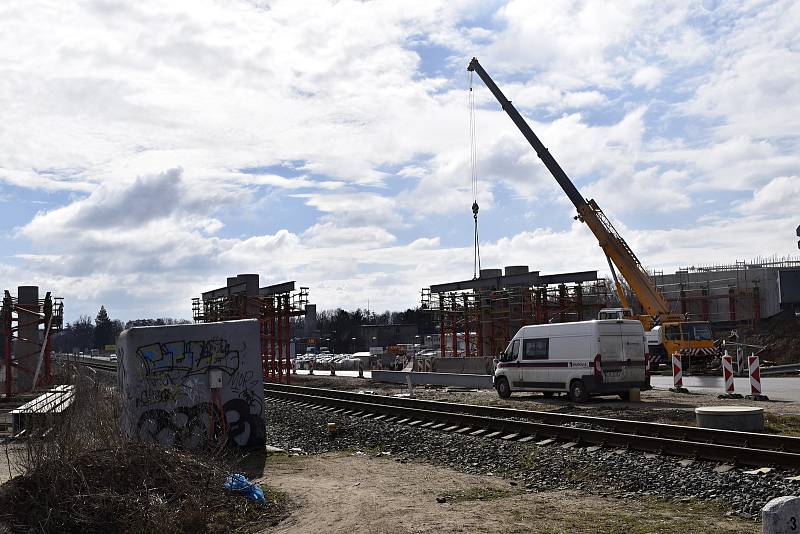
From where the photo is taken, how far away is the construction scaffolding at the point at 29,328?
1384 inches

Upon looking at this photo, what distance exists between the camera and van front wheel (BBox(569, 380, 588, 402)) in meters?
22.1

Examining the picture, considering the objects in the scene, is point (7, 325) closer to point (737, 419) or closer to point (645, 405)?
point (645, 405)

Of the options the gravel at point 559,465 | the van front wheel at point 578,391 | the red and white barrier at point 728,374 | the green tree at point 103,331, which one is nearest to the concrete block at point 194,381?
the gravel at point 559,465

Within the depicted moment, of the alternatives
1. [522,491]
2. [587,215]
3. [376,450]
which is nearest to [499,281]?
[587,215]

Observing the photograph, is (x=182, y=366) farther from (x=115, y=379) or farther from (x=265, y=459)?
(x=265, y=459)

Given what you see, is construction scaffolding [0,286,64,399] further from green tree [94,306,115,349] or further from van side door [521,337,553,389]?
green tree [94,306,115,349]

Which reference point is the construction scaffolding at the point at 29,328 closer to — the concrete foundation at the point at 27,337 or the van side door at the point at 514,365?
the concrete foundation at the point at 27,337

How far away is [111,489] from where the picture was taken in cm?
926

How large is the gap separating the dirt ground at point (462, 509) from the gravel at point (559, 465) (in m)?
0.43

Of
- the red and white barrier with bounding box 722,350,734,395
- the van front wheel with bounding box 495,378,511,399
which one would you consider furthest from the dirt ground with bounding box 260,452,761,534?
the red and white barrier with bounding box 722,350,734,395

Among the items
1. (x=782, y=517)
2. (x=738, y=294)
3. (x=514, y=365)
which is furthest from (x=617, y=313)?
(x=738, y=294)

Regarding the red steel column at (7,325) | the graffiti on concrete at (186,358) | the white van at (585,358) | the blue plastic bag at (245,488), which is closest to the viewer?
the blue plastic bag at (245,488)

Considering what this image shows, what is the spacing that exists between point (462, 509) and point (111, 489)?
3.81m

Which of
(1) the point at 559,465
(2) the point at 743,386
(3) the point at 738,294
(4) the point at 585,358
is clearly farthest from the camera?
(3) the point at 738,294
